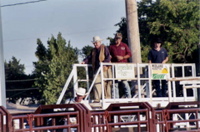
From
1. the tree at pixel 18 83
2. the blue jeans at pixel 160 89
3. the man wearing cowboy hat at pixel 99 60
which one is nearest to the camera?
the man wearing cowboy hat at pixel 99 60

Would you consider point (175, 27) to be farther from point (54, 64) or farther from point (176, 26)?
point (54, 64)

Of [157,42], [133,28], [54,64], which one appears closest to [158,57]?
[157,42]

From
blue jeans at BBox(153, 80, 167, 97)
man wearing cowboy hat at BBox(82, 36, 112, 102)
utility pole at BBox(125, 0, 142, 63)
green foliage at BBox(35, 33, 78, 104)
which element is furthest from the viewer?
green foliage at BBox(35, 33, 78, 104)

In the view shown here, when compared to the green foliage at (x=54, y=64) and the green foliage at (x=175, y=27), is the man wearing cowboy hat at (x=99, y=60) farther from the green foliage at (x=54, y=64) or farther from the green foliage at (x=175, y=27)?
the green foliage at (x=54, y=64)

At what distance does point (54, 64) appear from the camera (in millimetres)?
38969

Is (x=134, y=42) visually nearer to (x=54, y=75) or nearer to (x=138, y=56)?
(x=138, y=56)

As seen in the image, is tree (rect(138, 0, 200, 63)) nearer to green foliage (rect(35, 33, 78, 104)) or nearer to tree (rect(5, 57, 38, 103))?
green foliage (rect(35, 33, 78, 104))

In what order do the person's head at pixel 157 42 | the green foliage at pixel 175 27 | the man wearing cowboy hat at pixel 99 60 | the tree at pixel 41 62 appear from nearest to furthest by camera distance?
1. the man wearing cowboy hat at pixel 99 60
2. the person's head at pixel 157 42
3. the green foliage at pixel 175 27
4. the tree at pixel 41 62

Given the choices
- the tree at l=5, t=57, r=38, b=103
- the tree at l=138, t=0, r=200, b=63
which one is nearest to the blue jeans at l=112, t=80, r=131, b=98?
the tree at l=138, t=0, r=200, b=63

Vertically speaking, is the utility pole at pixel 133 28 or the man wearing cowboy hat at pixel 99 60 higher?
the utility pole at pixel 133 28

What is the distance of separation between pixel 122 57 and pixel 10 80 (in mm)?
38048

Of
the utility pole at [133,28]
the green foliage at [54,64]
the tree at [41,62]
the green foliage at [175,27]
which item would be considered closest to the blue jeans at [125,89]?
the utility pole at [133,28]

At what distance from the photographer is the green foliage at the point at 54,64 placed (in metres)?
38.0

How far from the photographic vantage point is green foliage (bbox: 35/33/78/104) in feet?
125
